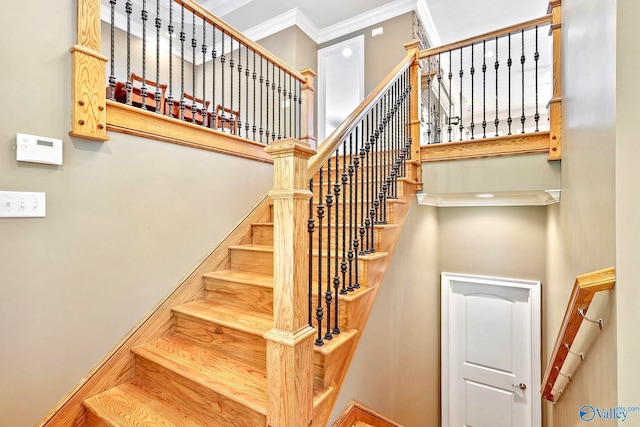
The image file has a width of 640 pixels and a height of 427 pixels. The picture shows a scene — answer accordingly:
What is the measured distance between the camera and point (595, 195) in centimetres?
133

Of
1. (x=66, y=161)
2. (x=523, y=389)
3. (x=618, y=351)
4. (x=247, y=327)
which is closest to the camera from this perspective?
(x=618, y=351)

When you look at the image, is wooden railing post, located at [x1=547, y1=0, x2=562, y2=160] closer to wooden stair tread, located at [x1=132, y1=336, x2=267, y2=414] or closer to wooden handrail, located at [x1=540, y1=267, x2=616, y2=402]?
wooden handrail, located at [x1=540, y1=267, x2=616, y2=402]

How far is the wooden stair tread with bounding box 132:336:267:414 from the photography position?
1.42m

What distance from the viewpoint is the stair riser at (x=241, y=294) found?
1987mm

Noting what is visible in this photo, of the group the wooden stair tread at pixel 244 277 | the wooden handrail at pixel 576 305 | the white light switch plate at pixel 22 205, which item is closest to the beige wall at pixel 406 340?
the wooden stair tread at pixel 244 277

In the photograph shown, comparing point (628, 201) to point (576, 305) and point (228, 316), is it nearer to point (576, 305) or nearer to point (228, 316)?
point (576, 305)

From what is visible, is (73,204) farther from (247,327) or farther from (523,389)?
(523,389)

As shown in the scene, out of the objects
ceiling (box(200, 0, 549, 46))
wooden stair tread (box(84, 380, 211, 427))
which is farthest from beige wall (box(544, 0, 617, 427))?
ceiling (box(200, 0, 549, 46))

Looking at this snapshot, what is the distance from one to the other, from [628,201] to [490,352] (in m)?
2.97

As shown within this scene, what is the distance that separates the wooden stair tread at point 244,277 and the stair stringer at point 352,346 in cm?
58

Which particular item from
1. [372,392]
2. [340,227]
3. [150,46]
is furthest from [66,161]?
[150,46]

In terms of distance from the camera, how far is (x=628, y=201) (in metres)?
1.00

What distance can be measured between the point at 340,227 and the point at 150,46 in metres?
5.03

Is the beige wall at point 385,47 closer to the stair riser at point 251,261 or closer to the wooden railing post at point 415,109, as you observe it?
the wooden railing post at point 415,109
